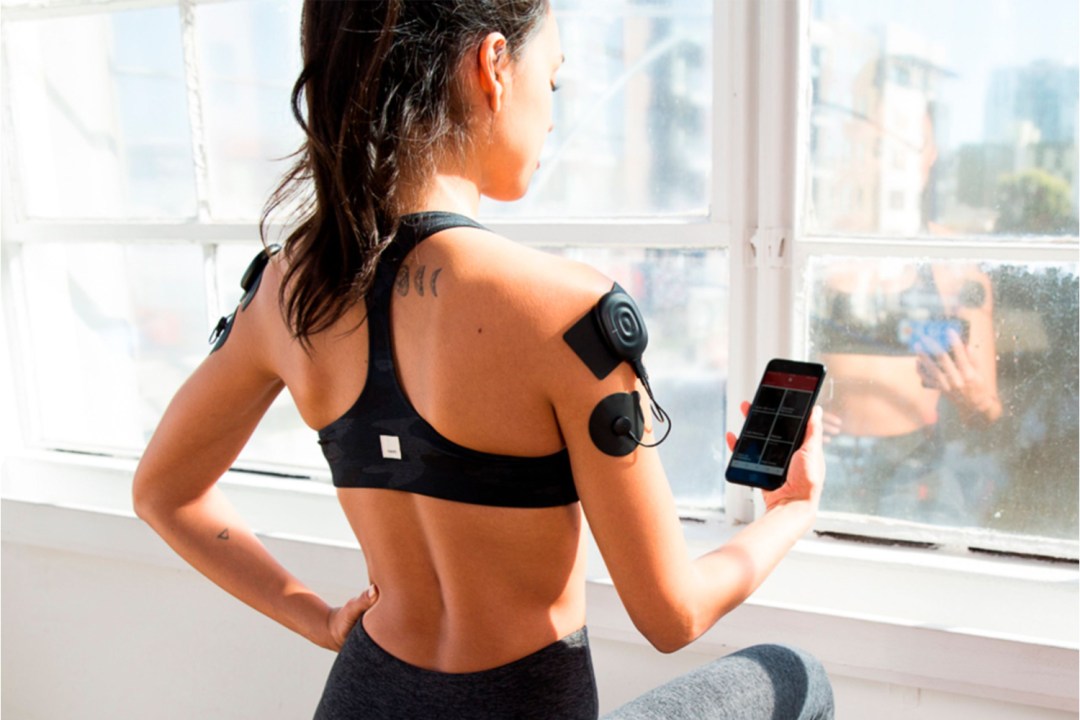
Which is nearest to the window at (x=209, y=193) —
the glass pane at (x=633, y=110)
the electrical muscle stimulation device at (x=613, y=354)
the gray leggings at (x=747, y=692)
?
the glass pane at (x=633, y=110)

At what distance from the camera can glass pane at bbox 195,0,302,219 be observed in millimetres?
1901

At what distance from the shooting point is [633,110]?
1.65 meters

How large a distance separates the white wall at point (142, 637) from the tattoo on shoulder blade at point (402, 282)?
2.71 feet

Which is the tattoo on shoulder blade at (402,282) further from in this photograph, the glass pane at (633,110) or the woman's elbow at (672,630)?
the glass pane at (633,110)

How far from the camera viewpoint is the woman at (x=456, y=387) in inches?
35.3

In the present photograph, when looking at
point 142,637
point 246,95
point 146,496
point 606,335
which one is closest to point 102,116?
point 246,95

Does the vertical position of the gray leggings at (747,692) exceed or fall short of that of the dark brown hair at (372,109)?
it falls short

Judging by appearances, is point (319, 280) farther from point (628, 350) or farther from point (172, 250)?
point (172, 250)

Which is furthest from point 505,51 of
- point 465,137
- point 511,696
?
point 511,696

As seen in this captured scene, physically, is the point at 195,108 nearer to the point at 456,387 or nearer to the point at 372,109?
the point at 372,109

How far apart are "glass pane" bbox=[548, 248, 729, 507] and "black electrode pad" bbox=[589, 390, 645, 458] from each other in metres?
0.79

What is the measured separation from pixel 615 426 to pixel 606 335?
0.26 ft

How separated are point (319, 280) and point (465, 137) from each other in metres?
0.19

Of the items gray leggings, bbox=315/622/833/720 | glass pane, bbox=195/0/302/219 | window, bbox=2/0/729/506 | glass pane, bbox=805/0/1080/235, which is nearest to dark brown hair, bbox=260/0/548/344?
gray leggings, bbox=315/622/833/720
